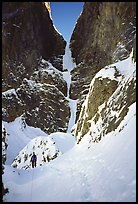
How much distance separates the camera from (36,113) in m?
53.4

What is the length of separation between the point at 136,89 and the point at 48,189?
318 inches

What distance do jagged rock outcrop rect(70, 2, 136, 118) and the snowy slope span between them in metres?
21.5

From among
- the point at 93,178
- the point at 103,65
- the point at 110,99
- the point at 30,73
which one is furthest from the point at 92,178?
the point at 30,73

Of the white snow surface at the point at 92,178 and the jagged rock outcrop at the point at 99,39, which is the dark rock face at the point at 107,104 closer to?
the white snow surface at the point at 92,178

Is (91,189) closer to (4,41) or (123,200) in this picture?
(123,200)

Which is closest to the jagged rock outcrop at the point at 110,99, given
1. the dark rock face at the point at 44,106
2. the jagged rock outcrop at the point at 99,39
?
the jagged rock outcrop at the point at 99,39

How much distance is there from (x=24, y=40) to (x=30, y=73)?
7072 mm

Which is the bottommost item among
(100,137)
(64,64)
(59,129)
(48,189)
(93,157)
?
(48,189)

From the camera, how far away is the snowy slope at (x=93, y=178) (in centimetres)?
1180

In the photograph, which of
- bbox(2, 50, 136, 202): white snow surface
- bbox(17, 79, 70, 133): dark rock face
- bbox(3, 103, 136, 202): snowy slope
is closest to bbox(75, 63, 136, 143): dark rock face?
bbox(2, 50, 136, 202): white snow surface

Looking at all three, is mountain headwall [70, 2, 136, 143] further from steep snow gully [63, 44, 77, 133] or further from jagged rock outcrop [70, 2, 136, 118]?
steep snow gully [63, 44, 77, 133]

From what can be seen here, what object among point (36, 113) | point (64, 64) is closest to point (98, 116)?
point (36, 113)

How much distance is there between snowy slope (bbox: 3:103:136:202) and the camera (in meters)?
11.8

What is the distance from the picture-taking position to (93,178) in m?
14.3
